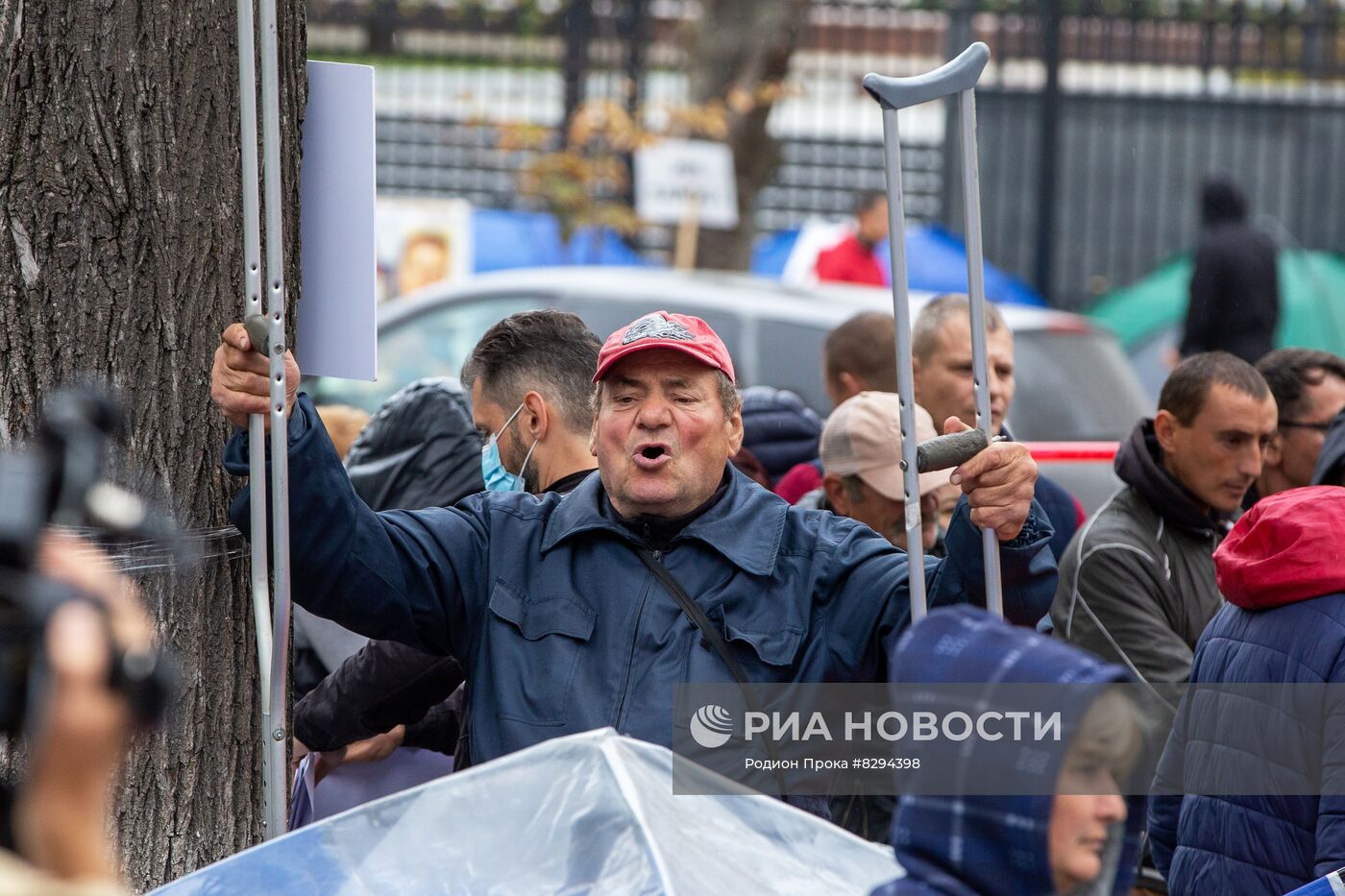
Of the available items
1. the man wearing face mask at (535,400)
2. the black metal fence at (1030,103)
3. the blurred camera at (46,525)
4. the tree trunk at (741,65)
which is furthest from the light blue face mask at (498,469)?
the black metal fence at (1030,103)

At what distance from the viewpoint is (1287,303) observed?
42.9 feet

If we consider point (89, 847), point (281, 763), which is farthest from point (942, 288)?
point (89, 847)

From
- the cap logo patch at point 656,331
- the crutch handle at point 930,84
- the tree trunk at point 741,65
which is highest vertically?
the tree trunk at point 741,65

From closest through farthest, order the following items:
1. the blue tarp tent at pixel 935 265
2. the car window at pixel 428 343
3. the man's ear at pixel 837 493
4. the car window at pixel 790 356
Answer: the man's ear at pixel 837 493, the car window at pixel 790 356, the car window at pixel 428 343, the blue tarp tent at pixel 935 265

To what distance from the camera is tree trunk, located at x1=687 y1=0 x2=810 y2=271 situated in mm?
13516

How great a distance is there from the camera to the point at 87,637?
1.27 m

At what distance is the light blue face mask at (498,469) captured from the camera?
398cm

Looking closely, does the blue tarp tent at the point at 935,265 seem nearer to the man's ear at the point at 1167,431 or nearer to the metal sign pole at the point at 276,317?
the man's ear at the point at 1167,431

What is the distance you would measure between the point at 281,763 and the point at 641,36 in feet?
39.5

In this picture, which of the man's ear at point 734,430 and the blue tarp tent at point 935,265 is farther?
the blue tarp tent at point 935,265

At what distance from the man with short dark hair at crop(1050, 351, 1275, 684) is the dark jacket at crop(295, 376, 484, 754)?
5.13 feet

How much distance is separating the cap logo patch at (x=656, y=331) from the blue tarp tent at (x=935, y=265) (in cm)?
921

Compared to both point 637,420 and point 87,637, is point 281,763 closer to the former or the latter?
point 637,420

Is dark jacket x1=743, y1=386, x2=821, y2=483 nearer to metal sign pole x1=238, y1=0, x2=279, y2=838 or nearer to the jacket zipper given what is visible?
the jacket zipper
